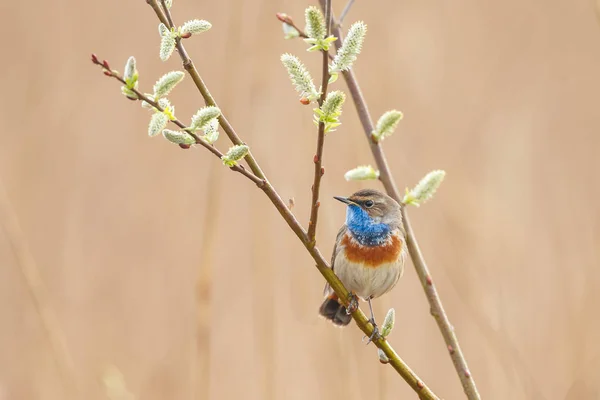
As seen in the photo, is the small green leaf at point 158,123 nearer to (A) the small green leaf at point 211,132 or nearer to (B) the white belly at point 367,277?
(A) the small green leaf at point 211,132

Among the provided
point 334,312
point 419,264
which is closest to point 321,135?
point 419,264

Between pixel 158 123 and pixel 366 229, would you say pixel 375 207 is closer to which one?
pixel 366 229

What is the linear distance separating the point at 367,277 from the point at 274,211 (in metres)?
2.36

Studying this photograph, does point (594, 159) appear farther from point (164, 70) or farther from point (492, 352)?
point (164, 70)

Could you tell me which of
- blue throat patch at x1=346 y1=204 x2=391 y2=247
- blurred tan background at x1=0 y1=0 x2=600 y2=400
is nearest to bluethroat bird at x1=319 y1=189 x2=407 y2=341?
blue throat patch at x1=346 y1=204 x2=391 y2=247

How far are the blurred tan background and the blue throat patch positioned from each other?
20cm

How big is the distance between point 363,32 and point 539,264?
435 cm

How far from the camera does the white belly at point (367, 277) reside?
12.5ft

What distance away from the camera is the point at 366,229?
3941 mm

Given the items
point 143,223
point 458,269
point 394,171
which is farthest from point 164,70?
point 458,269

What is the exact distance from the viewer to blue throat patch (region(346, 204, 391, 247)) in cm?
393

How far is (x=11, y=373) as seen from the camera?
5.18 m

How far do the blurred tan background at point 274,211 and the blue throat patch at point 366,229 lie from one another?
8.0 inches

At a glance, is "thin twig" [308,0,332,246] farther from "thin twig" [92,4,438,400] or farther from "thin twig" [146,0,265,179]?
"thin twig" [146,0,265,179]
